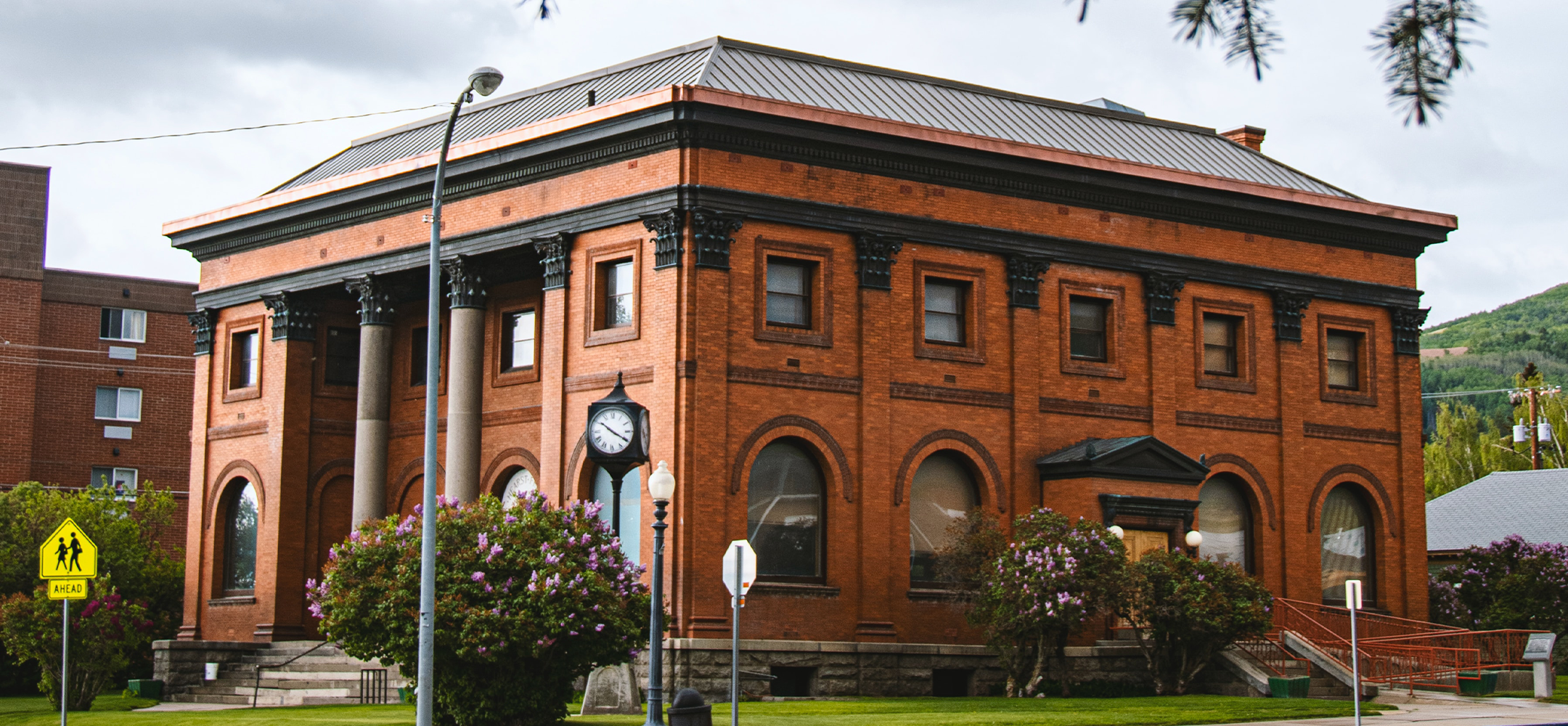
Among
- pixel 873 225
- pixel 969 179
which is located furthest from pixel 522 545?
pixel 969 179

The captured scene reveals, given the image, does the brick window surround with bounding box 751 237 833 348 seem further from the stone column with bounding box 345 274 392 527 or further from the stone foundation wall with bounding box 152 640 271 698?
the stone foundation wall with bounding box 152 640 271 698

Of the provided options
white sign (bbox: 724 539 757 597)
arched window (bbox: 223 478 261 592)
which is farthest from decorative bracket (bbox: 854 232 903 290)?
arched window (bbox: 223 478 261 592)

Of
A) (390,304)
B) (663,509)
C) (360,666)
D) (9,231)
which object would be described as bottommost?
(360,666)

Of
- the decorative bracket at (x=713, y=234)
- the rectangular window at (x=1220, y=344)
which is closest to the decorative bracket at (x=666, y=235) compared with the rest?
the decorative bracket at (x=713, y=234)

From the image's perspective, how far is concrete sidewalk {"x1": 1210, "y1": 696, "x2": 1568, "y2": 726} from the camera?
2742cm

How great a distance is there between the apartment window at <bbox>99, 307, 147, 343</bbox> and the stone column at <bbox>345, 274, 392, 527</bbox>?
76.6ft

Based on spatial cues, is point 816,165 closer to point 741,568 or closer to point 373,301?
point 373,301

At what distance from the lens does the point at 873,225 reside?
35844 millimetres

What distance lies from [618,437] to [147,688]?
67.8 feet

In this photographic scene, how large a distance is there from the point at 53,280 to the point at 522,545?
4054cm

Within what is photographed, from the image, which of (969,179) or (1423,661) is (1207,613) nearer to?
(1423,661)

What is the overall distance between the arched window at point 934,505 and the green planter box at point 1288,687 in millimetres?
6542

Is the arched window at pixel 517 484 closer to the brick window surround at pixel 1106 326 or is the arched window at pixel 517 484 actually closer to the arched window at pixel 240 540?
the arched window at pixel 240 540

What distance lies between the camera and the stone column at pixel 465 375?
126 feet
